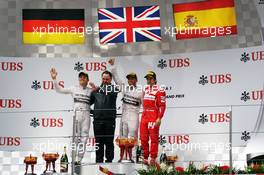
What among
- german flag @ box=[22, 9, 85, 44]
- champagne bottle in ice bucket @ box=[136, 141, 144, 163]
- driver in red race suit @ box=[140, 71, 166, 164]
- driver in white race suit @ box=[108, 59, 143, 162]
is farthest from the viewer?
german flag @ box=[22, 9, 85, 44]

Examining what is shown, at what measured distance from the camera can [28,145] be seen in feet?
27.3

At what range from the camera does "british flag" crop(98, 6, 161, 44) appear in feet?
28.2

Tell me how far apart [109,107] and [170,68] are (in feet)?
4.42

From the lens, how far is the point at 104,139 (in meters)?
7.20

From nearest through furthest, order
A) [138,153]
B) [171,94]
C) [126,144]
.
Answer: [126,144] < [138,153] < [171,94]

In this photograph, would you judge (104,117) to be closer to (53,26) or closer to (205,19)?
(53,26)

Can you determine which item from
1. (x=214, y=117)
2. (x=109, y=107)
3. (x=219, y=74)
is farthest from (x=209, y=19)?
(x=109, y=107)

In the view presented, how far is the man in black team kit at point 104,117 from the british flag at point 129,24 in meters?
1.20

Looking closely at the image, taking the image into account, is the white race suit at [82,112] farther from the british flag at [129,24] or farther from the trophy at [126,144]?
the british flag at [129,24]

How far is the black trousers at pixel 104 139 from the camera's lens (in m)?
7.10

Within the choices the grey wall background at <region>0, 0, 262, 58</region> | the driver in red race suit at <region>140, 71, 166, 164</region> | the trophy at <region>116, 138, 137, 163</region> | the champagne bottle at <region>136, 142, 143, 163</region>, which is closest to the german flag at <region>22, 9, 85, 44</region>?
the grey wall background at <region>0, 0, 262, 58</region>

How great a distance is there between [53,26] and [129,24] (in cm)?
104

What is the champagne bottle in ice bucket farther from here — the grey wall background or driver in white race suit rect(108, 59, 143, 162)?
the grey wall background

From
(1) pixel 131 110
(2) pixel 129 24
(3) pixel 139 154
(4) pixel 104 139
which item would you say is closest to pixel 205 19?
(2) pixel 129 24
